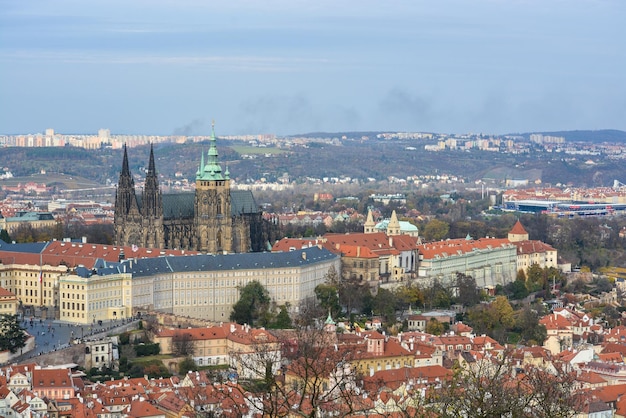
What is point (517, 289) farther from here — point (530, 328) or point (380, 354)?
point (380, 354)

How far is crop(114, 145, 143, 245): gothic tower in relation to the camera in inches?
3348

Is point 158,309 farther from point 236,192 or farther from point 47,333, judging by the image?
point 236,192

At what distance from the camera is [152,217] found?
3346 inches

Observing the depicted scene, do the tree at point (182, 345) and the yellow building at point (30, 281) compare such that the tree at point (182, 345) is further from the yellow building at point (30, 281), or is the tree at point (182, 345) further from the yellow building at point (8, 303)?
the yellow building at point (30, 281)

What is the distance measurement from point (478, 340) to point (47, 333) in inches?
756

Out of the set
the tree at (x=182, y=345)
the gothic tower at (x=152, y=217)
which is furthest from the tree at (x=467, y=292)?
the tree at (x=182, y=345)

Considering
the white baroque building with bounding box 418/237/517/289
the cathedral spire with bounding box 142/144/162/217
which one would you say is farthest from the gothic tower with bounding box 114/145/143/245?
the white baroque building with bounding box 418/237/517/289

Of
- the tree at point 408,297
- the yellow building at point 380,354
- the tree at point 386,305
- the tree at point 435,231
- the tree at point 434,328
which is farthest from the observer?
the tree at point 435,231

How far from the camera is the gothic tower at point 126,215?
85.0 metres

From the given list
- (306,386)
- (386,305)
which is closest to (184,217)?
(386,305)

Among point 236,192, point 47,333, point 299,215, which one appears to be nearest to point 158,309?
point 47,333

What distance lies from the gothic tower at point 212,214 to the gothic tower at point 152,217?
2.65 m

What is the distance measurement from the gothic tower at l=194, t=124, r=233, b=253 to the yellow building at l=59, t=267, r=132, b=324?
54.4ft

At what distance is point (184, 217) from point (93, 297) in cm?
1953
